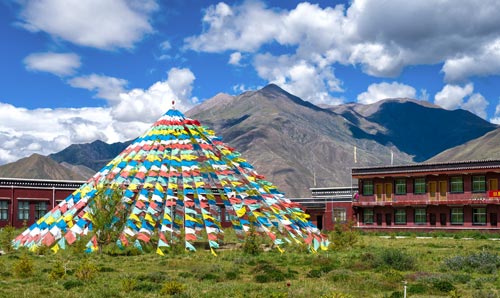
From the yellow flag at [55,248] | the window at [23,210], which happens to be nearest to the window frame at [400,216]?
the window at [23,210]

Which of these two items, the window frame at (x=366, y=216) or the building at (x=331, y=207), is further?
the building at (x=331, y=207)

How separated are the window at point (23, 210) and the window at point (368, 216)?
1603 inches

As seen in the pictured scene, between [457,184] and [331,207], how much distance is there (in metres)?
17.6

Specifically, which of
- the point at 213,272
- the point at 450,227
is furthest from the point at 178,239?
the point at 450,227

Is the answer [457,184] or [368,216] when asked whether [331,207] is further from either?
[457,184]

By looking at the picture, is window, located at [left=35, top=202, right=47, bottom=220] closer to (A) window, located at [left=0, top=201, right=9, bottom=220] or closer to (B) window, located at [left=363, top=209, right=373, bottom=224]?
(A) window, located at [left=0, top=201, right=9, bottom=220]

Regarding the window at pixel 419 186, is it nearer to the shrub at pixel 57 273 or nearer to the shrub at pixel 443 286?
the shrub at pixel 443 286

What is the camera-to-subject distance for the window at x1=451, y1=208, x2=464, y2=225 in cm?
6519

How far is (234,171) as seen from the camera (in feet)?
150

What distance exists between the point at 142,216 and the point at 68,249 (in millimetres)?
5478

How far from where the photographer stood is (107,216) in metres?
39.1

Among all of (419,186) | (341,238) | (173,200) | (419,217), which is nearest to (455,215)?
(419,217)

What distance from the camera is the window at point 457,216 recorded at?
214 ft

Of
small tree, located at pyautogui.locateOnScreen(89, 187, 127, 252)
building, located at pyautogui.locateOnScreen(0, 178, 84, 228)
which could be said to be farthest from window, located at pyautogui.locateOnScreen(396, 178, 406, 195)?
building, located at pyautogui.locateOnScreen(0, 178, 84, 228)
